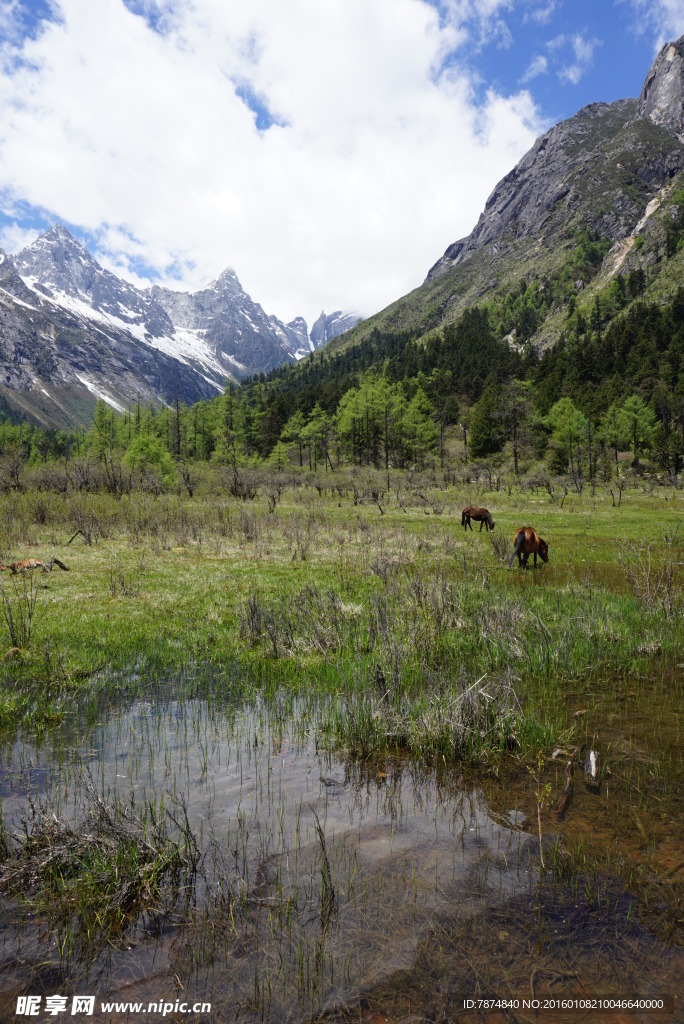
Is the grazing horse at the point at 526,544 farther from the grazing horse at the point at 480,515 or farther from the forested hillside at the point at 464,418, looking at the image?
the forested hillside at the point at 464,418

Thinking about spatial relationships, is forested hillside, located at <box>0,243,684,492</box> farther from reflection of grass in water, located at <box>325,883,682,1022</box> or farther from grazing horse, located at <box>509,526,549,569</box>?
reflection of grass in water, located at <box>325,883,682,1022</box>

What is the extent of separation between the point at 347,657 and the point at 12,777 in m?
5.50

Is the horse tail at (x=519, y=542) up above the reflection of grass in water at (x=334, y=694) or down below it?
above

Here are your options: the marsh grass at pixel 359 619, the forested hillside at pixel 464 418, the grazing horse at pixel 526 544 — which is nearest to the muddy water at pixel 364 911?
the marsh grass at pixel 359 619

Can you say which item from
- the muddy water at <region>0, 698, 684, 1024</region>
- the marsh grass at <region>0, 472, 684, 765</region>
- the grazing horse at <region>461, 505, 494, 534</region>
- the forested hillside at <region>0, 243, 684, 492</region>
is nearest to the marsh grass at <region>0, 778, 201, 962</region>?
the muddy water at <region>0, 698, 684, 1024</region>

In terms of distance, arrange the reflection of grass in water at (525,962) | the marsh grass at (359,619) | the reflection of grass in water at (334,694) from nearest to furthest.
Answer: the reflection of grass in water at (525,962), the reflection of grass in water at (334,694), the marsh grass at (359,619)

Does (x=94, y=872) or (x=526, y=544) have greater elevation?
(x=526, y=544)

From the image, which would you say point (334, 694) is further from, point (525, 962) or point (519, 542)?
point (519, 542)

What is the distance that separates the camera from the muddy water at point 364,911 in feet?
10.5

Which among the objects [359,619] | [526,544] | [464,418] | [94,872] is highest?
[464,418]

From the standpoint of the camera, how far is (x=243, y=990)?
10.6 feet

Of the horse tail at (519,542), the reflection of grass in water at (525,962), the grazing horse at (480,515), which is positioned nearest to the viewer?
the reflection of grass in water at (525,962)

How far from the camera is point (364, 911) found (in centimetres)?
385

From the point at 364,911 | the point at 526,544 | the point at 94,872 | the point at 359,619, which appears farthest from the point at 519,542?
the point at 94,872
